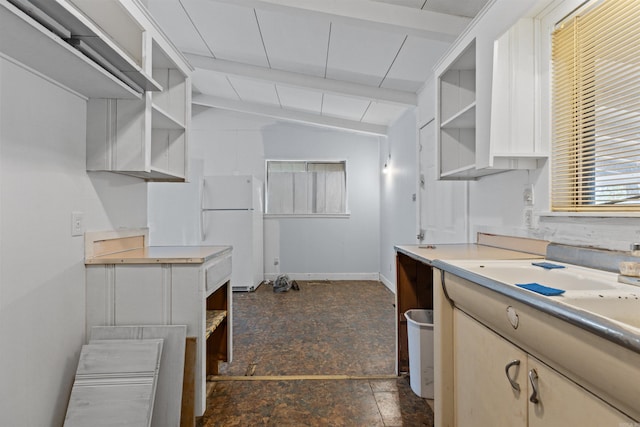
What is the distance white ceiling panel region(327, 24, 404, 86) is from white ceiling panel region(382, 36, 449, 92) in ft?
0.27

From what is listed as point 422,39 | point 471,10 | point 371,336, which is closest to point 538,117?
point 471,10

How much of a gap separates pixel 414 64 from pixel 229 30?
1796 mm

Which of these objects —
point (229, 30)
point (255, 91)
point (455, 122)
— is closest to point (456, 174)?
point (455, 122)

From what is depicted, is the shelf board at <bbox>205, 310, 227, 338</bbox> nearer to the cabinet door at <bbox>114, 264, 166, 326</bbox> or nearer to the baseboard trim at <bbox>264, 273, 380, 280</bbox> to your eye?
the cabinet door at <bbox>114, 264, 166, 326</bbox>

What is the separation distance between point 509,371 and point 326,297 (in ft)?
11.5

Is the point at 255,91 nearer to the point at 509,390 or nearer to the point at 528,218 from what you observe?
the point at 528,218

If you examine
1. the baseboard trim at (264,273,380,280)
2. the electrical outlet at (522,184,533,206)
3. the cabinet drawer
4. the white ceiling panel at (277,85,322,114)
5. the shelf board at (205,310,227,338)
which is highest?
the white ceiling panel at (277,85,322,114)

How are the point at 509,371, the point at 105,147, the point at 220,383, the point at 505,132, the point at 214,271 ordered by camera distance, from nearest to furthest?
the point at 509,371 → the point at 505,132 → the point at 105,147 → the point at 214,271 → the point at 220,383

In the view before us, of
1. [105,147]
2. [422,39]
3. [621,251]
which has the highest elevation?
[422,39]

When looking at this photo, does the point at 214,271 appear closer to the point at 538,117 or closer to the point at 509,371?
the point at 509,371

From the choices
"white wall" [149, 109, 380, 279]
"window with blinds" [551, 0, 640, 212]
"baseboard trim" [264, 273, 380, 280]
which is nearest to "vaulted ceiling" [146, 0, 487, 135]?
"white wall" [149, 109, 380, 279]

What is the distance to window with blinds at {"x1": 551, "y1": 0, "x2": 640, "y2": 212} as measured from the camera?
4.02ft

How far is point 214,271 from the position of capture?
1.91 meters

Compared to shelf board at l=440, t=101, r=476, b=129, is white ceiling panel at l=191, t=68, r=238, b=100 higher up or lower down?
higher up
